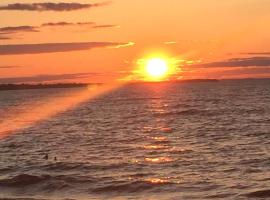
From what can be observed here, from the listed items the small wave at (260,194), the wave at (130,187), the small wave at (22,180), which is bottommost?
the small wave at (260,194)

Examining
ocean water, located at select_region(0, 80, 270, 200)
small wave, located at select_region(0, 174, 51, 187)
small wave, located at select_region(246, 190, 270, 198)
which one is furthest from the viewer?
small wave, located at select_region(0, 174, 51, 187)

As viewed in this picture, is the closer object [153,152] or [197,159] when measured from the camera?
[197,159]

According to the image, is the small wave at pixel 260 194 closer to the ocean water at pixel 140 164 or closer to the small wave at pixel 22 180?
the ocean water at pixel 140 164

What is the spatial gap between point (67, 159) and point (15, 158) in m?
3.93

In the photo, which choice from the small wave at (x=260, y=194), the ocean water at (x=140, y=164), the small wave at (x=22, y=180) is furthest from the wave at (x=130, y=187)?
the small wave at (x=260, y=194)

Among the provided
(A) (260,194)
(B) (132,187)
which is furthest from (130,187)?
(A) (260,194)

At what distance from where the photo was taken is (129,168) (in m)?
34.3

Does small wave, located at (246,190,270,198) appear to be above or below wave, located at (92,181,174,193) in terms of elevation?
below

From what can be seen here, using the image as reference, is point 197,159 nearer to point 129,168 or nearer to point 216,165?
point 216,165

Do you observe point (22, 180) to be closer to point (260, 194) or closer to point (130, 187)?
point (130, 187)

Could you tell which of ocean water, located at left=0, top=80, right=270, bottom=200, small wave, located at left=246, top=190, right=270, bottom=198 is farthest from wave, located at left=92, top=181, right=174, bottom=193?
small wave, located at left=246, top=190, right=270, bottom=198

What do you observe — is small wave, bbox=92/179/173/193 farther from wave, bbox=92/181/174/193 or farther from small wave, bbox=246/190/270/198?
small wave, bbox=246/190/270/198

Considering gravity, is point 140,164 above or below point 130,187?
above

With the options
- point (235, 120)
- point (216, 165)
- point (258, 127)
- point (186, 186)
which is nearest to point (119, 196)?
point (186, 186)
